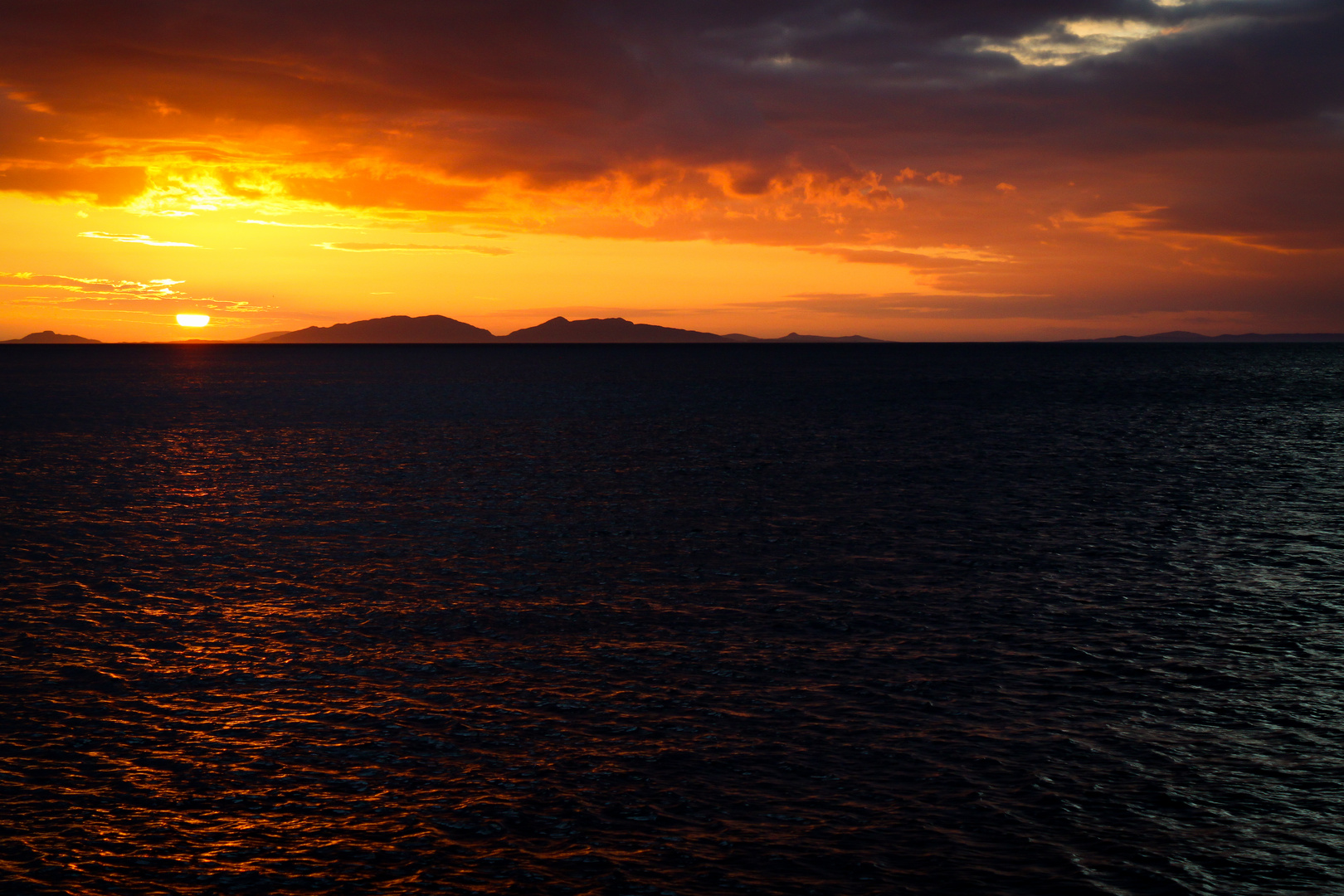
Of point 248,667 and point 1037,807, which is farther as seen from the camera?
point 248,667

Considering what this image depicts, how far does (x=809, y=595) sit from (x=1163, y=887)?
18.0m

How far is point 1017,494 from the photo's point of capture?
55594 mm

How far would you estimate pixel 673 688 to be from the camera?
24.2 meters

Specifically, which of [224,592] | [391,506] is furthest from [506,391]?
[224,592]

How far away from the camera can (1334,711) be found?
22484 mm

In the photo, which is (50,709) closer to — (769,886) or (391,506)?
(769,886)

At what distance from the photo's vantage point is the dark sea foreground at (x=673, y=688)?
16422 mm

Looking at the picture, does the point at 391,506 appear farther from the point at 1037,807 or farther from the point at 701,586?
the point at 1037,807

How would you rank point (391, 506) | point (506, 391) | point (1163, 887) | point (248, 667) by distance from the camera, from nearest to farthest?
point (1163, 887), point (248, 667), point (391, 506), point (506, 391)

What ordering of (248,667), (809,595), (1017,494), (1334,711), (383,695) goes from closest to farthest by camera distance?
(1334,711)
(383,695)
(248,667)
(809,595)
(1017,494)

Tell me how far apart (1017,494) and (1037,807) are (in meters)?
40.2

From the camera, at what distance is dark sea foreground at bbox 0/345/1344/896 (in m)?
16.4

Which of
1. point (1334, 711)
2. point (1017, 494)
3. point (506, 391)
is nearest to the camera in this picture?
point (1334, 711)

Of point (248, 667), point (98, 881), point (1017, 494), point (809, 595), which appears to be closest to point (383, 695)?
point (248, 667)
